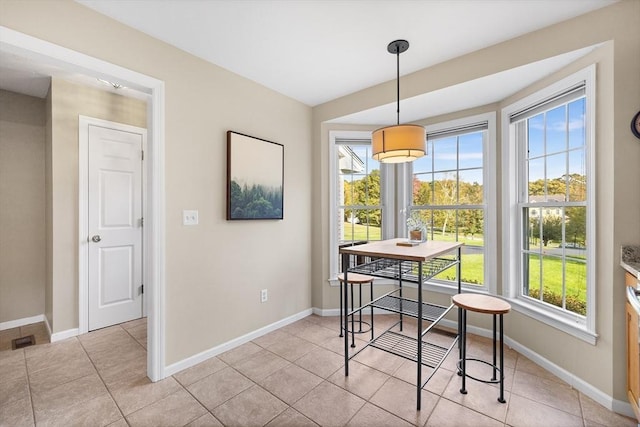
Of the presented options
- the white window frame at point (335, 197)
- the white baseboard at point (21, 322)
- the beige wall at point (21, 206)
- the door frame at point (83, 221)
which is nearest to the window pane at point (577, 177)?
the white window frame at point (335, 197)

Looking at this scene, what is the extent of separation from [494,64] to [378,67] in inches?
37.2

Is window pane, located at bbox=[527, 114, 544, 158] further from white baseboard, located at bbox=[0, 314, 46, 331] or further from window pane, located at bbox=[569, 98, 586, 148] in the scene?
white baseboard, located at bbox=[0, 314, 46, 331]

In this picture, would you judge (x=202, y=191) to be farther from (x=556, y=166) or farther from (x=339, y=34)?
(x=556, y=166)

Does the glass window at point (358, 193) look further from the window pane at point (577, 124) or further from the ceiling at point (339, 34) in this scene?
the window pane at point (577, 124)

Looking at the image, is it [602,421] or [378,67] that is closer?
[602,421]

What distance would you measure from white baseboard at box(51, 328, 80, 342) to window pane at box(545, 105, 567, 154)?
191 inches

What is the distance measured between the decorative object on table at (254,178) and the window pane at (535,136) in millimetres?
2426

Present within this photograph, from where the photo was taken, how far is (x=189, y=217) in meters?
2.44

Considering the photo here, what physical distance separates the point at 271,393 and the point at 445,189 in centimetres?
268

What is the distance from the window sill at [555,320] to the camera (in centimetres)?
202

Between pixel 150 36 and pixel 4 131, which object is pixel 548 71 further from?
pixel 4 131

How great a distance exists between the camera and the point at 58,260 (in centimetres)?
293

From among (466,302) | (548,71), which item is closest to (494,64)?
(548,71)

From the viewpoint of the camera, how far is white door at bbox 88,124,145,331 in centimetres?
314
